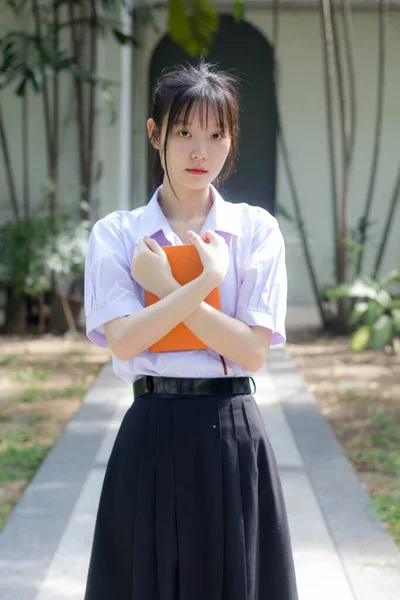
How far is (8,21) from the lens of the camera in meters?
8.68

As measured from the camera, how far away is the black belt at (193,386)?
6.23ft

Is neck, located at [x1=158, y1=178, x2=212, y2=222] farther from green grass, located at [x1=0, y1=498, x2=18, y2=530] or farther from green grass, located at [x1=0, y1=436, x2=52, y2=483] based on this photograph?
green grass, located at [x1=0, y1=436, x2=52, y2=483]

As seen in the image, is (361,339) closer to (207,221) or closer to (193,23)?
(207,221)

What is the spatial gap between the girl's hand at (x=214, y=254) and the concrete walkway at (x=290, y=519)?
1.66m

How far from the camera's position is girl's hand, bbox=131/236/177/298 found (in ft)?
5.87

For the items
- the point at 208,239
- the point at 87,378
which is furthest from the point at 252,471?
the point at 87,378

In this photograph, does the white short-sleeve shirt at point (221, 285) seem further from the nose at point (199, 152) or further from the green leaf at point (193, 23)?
the green leaf at point (193, 23)

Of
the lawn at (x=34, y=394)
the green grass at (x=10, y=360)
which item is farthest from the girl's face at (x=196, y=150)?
the green grass at (x=10, y=360)

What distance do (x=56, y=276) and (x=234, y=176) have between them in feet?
9.46

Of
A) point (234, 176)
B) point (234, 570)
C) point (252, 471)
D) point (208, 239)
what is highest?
point (208, 239)

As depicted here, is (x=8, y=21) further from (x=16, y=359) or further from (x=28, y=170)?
(x=16, y=359)

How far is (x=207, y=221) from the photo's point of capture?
1.96 meters

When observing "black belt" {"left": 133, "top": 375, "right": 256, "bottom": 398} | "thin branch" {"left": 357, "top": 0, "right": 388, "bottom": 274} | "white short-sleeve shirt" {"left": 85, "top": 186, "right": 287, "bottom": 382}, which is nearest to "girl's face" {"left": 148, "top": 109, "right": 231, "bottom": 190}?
"white short-sleeve shirt" {"left": 85, "top": 186, "right": 287, "bottom": 382}

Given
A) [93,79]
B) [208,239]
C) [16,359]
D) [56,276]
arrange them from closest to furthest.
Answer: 1. [208,239]
2. [16,359]
3. [93,79]
4. [56,276]
